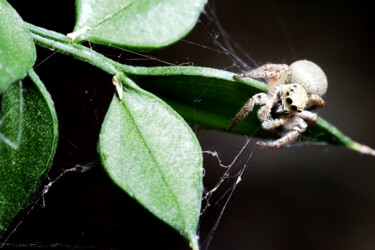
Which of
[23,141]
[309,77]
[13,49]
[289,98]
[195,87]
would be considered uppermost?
[309,77]

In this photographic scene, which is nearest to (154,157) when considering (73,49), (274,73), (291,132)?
(73,49)

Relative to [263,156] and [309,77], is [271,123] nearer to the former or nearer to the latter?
[309,77]

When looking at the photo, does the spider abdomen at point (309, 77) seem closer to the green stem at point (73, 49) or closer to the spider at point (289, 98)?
the spider at point (289, 98)

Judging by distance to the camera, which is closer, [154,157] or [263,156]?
[154,157]

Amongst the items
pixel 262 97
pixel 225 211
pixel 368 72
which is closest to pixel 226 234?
pixel 225 211

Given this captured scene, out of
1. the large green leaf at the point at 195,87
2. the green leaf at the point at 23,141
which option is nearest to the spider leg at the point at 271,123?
the large green leaf at the point at 195,87

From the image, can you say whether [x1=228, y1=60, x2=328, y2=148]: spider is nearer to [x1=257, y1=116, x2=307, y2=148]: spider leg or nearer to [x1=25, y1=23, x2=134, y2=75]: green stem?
[x1=257, y1=116, x2=307, y2=148]: spider leg

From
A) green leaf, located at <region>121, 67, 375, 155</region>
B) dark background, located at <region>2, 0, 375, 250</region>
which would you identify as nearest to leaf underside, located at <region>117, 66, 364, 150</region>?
green leaf, located at <region>121, 67, 375, 155</region>
